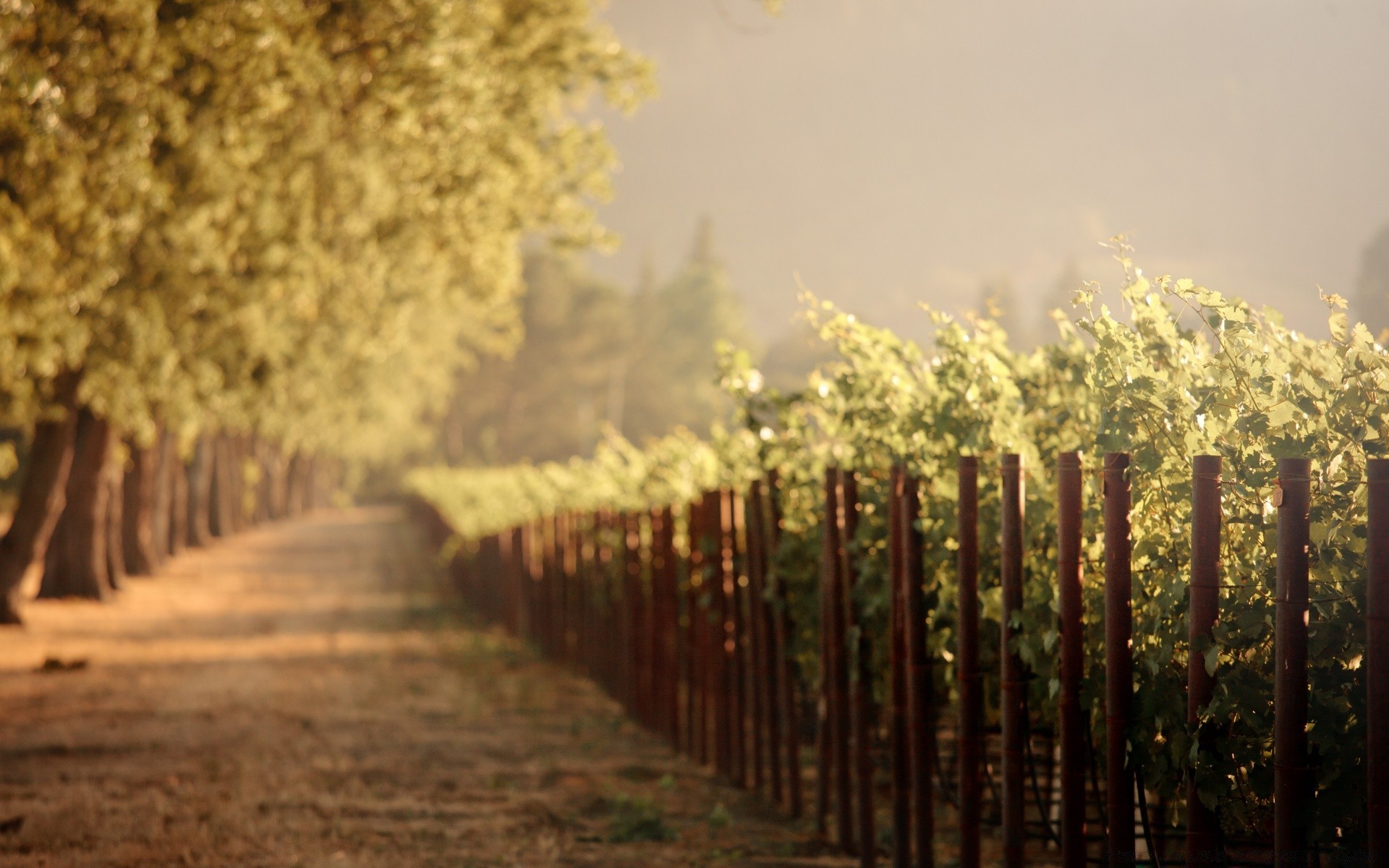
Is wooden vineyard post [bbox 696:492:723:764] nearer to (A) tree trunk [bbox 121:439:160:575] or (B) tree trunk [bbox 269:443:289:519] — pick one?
(A) tree trunk [bbox 121:439:160:575]

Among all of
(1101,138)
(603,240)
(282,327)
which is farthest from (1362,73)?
(282,327)

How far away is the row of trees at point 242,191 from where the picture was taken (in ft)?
41.4

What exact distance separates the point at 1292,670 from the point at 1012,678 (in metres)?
1.69

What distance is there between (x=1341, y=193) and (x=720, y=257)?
6322 inches

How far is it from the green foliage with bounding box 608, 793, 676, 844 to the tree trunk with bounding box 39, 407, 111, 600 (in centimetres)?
1857

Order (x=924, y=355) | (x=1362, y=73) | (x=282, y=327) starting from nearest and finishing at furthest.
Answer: (x=1362, y=73), (x=924, y=355), (x=282, y=327)

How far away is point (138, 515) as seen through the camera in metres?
32.3

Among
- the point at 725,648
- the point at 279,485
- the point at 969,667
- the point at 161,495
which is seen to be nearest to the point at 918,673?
the point at 969,667

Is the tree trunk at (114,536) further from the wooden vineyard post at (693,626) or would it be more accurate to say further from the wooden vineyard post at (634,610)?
the wooden vineyard post at (693,626)

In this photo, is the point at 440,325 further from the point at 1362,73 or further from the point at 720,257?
the point at 720,257

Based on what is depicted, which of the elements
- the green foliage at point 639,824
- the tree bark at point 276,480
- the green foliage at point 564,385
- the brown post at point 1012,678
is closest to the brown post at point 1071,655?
the brown post at point 1012,678

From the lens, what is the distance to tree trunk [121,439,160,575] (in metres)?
32.0

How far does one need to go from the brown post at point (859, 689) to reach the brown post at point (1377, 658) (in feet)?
12.1

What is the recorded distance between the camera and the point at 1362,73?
5965 mm
